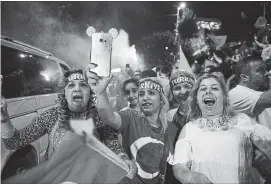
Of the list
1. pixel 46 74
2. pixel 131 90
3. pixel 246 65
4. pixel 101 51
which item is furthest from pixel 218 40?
pixel 101 51

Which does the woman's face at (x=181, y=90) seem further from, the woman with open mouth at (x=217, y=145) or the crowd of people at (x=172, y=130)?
the woman with open mouth at (x=217, y=145)

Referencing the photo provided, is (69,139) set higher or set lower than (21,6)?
lower

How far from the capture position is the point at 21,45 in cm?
391

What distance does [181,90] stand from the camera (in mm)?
3611

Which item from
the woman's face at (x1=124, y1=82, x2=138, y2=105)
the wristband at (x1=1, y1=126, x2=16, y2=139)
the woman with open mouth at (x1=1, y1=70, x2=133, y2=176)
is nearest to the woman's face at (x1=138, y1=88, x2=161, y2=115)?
the woman with open mouth at (x1=1, y1=70, x2=133, y2=176)

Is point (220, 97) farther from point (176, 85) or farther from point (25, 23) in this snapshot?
point (25, 23)

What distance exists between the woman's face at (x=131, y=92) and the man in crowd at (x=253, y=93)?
1.56 metres

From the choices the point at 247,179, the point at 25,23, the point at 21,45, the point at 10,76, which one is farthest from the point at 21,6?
the point at 247,179

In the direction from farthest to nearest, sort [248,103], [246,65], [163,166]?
[246,65] → [248,103] → [163,166]

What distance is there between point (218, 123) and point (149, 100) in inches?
38.8

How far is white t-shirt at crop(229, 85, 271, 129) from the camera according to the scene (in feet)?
11.1

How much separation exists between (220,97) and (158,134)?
32.9 inches

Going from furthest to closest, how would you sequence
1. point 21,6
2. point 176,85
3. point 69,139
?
point 21,6 → point 176,85 → point 69,139

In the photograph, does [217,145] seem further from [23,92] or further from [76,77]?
[23,92]
